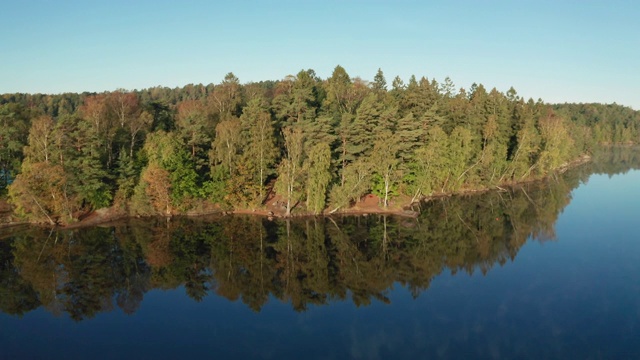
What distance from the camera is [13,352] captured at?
25.5m

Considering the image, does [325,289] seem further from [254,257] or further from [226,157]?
[226,157]

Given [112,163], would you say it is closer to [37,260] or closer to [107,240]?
[107,240]

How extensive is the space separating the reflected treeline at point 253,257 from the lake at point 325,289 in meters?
0.21

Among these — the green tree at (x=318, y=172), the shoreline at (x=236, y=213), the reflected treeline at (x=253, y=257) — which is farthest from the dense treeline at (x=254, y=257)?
the green tree at (x=318, y=172)

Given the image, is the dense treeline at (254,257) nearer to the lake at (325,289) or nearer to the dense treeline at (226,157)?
the lake at (325,289)

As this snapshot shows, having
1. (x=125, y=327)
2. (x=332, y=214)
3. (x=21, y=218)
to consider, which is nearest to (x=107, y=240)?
(x=21, y=218)

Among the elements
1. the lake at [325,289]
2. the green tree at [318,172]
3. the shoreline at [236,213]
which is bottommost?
the lake at [325,289]

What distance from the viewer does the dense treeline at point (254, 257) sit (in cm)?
3403

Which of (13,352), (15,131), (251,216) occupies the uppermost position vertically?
(15,131)

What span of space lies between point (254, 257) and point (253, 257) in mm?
105

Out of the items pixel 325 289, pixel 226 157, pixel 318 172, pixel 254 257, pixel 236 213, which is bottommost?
pixel 325 289

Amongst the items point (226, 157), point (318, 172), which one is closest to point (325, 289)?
point (318, 172)

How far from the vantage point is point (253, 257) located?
4169 cm

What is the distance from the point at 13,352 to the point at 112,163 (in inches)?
1615
